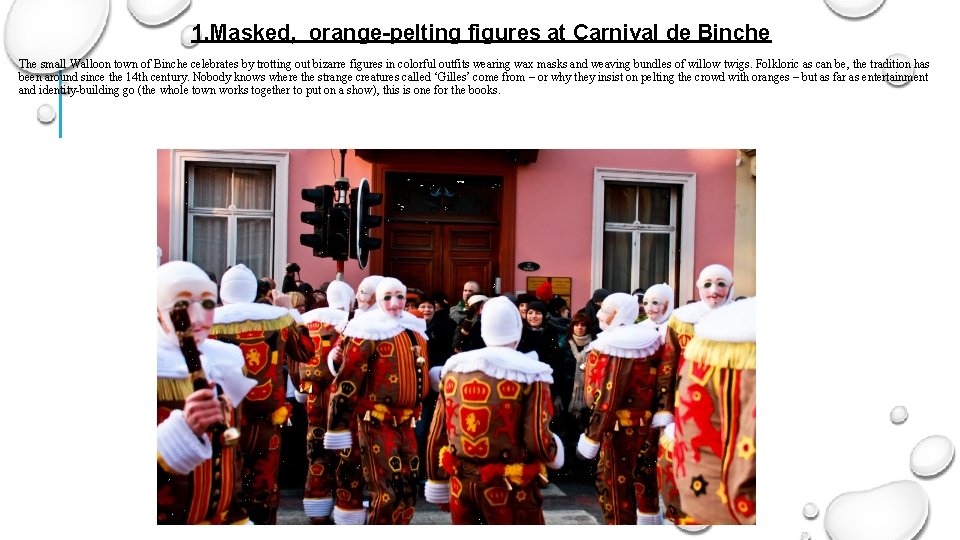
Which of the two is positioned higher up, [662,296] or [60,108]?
[60,108]

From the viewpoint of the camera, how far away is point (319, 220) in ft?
13.3

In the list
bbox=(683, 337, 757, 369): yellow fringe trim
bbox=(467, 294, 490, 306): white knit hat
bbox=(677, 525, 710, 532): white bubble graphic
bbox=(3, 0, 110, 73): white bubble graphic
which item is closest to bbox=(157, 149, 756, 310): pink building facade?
bbox=(467, 294, 490, 306): white knit hat

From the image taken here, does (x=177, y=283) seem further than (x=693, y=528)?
No

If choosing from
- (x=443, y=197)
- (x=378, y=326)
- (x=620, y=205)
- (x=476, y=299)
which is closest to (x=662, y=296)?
(x=620, y=205)

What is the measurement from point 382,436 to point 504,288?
0.94 metres

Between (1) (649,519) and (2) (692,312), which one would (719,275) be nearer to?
(2) (692,312)

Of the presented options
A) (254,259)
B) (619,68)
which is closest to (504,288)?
(254,259)

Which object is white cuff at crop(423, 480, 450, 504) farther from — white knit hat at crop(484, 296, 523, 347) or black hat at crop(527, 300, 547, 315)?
black hat at crop(527, 300, 547, 315)

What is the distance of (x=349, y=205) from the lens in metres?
4.06

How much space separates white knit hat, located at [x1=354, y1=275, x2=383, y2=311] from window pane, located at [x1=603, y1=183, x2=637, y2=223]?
1.16 meters

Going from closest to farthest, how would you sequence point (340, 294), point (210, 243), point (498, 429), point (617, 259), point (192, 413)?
point (192, 413) < point (498, 429) < point (210, 243) < point (617, 259) < point (340, 294)

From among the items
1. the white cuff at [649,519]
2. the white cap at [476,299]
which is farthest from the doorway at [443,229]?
the white cuff at [649,519]

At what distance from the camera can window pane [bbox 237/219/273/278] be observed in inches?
155

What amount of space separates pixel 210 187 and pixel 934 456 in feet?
9.41
